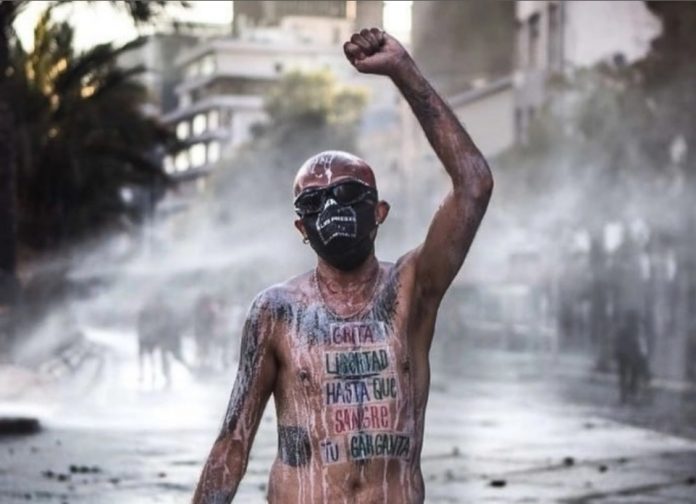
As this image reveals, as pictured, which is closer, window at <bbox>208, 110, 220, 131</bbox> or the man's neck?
the man's neck

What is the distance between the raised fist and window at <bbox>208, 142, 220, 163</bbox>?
73189mm

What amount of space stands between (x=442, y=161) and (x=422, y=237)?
1302 inches

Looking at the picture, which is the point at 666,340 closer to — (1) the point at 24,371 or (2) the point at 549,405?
(2) the point at 549,405

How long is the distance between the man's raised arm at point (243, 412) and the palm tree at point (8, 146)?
2019cm

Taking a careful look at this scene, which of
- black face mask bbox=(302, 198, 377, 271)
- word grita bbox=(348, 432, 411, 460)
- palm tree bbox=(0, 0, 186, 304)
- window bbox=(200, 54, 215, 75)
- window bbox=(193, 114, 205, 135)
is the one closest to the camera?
word grita bbox=(348, 432, 411, 460)

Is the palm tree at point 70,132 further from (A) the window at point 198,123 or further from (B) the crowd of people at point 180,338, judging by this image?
(A) the window at point 198,123

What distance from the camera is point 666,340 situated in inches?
1331

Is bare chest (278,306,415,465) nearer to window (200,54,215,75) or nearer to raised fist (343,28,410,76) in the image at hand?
raised fist (343,28,410,76)

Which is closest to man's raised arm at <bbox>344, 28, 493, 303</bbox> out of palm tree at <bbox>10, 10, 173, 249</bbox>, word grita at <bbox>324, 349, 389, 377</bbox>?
word grita at <bbox>324, 349, 389, 377</bbox>

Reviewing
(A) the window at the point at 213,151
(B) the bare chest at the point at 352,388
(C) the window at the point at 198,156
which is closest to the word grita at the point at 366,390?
(B) the bare chest at the point at 352,388

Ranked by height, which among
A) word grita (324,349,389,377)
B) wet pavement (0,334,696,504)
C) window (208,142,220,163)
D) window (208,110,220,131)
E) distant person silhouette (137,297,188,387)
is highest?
window (208,110,220,131)

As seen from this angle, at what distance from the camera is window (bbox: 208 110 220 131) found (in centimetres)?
8338

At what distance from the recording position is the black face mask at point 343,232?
443 cm

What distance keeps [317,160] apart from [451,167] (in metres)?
0.31
